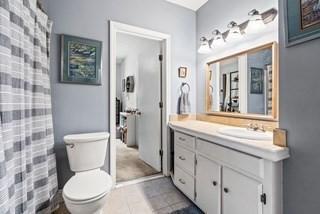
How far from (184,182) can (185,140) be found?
479 mm

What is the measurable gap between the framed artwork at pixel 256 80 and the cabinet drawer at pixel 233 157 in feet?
2.63

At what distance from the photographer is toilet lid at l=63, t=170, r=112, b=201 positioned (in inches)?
49.8

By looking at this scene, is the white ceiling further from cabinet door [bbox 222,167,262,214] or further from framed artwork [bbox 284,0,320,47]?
cabinet door [bbox 222,167,262,214]

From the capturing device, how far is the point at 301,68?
100 centimetres

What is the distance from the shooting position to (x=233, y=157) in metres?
1.22

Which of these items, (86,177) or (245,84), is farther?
(245,84)

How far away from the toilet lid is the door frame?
50 cm

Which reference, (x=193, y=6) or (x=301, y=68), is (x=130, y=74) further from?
(x=301, y=68)

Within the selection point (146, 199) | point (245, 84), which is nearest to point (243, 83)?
point (245, 84)

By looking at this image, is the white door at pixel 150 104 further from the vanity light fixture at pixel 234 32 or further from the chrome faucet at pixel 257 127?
the chrome faucet at pixel 257 127

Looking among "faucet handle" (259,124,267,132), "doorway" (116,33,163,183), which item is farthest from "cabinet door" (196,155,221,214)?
"doorway" (116,33,163,183)

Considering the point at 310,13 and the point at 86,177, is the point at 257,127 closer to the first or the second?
the point at 310,13

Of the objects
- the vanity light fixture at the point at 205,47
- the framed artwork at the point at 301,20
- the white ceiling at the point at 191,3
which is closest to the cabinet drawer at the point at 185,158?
the framed artwork at the point at 301,20

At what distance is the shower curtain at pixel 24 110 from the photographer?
0.89 meters
